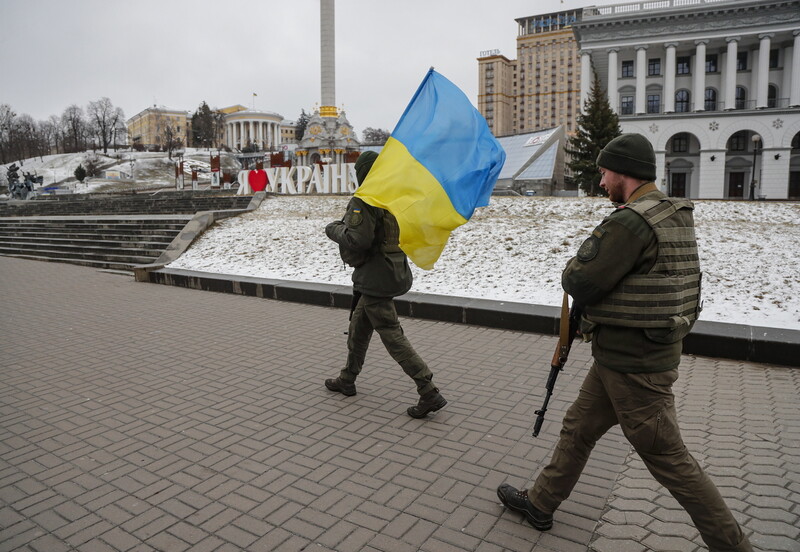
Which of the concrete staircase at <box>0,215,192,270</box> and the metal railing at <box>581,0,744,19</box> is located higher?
the metal railing at <box>581,0,744,19</box>

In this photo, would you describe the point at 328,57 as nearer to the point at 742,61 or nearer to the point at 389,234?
the point at 742,61

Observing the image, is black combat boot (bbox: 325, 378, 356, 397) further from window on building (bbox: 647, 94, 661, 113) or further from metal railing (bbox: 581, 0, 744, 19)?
metal railing (bbox: 581, 0, 744, 19)

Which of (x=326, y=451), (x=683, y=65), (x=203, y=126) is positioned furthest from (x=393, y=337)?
(x=203, y=126)

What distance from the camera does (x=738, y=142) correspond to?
54062 millimetres

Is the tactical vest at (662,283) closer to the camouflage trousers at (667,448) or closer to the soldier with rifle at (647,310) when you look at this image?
the soldier with rifle at (647,310)

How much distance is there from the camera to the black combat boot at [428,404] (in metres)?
4.73

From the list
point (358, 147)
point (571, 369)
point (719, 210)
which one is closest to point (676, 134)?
point (358, 147)

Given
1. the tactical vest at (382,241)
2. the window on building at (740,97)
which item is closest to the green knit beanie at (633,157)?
Answer: the tactical vest at (382,241)

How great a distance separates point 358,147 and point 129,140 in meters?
114

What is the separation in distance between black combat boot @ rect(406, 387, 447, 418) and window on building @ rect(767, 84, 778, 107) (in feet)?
209

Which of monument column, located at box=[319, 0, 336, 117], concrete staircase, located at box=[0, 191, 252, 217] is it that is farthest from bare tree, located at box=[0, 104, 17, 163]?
concrete staircase, located at box=[0, 191, 252, 217]

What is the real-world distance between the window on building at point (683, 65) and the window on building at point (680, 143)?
6.75 meters

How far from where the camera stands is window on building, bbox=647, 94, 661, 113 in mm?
56844

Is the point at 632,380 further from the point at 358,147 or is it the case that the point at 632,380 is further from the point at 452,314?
the point at 358,147
